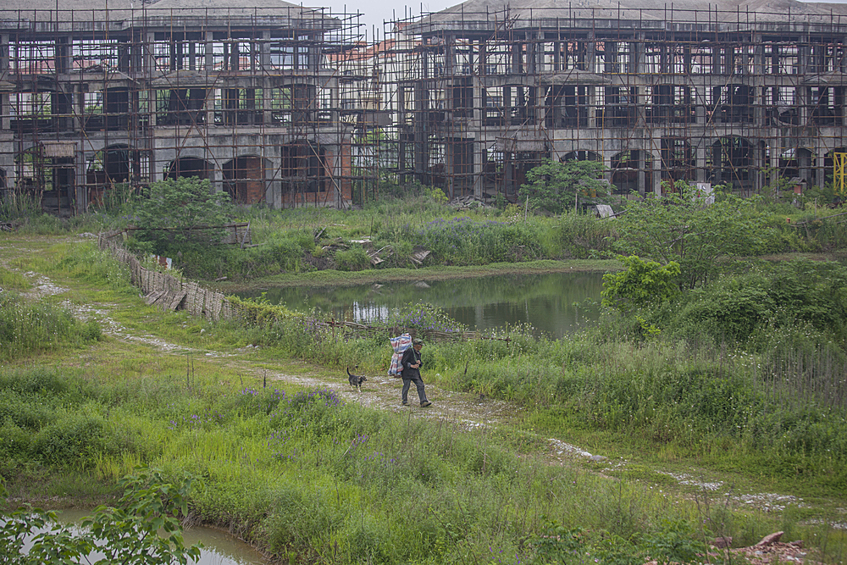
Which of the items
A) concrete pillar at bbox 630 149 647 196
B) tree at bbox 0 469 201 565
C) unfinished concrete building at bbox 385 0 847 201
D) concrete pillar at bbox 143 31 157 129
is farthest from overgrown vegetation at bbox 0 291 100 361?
concrete pillar at bbox 630 149 647 196

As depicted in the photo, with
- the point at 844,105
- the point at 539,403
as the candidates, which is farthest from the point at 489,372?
the point at 844,105

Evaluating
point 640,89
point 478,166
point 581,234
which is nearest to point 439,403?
point 581,234

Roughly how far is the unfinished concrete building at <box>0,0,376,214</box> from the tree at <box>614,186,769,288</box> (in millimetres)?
19294

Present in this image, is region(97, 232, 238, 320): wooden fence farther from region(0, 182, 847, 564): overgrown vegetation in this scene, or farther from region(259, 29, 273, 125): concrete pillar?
region(259, 29, 273, 125): concrete pillar

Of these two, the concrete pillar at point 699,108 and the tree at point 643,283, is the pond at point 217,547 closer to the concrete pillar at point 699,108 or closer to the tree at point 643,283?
the tree at point 643,283

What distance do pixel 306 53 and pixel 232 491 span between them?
97.5ft

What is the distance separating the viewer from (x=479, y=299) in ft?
73.3

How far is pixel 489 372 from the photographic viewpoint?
11.6 m

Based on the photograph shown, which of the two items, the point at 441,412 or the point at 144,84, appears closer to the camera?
the point at 441,412

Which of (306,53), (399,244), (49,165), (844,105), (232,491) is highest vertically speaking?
(306,53)

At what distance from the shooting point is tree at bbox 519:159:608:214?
106ft

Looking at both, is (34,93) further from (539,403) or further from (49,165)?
(539,403)

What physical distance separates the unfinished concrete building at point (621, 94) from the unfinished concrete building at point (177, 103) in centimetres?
412

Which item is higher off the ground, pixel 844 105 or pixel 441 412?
pixel 844 105
